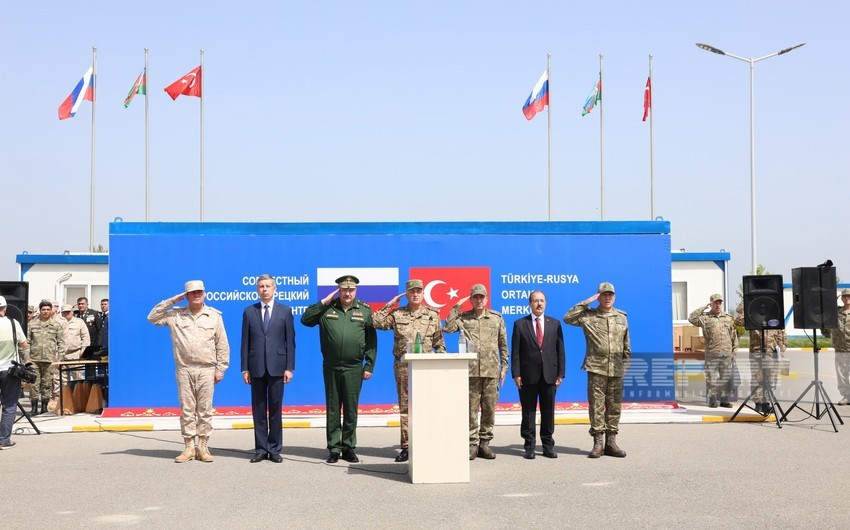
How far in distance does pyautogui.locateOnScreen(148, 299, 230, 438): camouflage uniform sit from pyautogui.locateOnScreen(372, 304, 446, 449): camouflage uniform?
1907 millimetres

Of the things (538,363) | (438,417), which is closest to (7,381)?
(438,417)

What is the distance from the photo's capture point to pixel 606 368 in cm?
1023

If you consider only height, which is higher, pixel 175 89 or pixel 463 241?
pixel 175 89

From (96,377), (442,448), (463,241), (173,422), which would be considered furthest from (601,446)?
(96,377)

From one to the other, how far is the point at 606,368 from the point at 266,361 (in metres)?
3.67

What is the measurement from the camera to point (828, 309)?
1314cm

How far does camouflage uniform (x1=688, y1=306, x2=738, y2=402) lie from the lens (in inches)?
611

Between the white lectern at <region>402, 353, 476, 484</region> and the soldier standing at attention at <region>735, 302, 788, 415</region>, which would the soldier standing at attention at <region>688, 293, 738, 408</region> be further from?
the white lectern at <region>402, 353, 476, 484</region>

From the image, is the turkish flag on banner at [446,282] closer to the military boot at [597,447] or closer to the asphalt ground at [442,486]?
the asphalt ground at [442,486]

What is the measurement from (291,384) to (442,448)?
5485mm

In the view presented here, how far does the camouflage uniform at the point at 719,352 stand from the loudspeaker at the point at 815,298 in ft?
7.31

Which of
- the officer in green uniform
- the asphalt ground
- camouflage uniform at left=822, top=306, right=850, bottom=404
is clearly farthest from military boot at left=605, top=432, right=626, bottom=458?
camouflage uniform at left=822, top=306, right=850, bottom=404

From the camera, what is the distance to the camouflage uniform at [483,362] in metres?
10.1

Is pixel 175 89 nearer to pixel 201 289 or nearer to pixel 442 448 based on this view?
pixel 201 289
